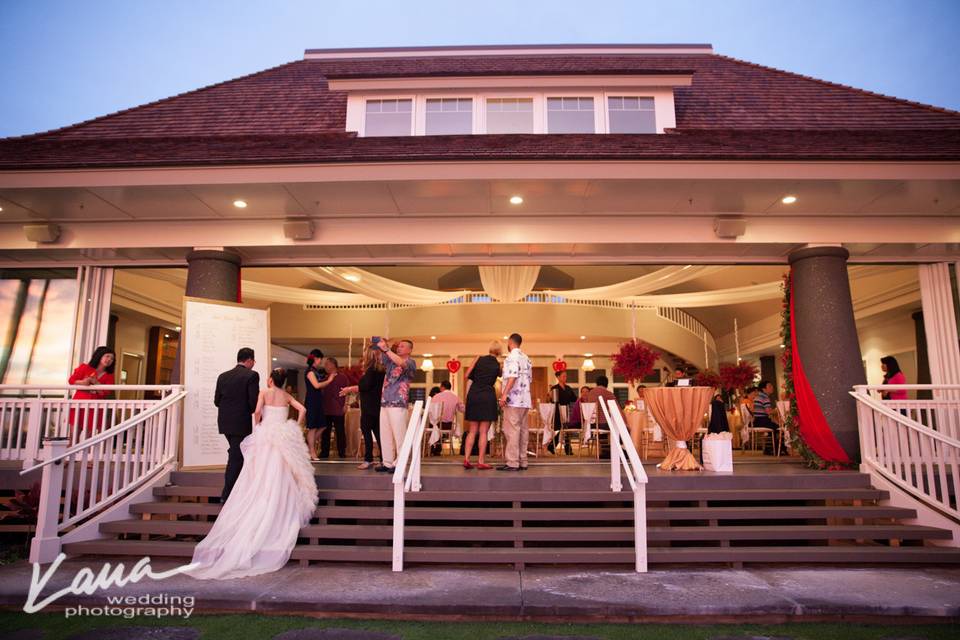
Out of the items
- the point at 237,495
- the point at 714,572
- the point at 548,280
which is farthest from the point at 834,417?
the point at 548,280

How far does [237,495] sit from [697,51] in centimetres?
1148

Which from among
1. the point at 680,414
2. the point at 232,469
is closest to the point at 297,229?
the point at 232,469

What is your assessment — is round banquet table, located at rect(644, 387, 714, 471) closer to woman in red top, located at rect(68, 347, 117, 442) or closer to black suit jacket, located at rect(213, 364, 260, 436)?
black suit jacket, located at rect(213, 364, 260, 436)

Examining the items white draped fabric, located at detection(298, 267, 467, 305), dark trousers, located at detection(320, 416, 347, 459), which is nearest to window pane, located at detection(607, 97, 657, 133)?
white draped fabric, located at detection(298, 267, 467, 305)

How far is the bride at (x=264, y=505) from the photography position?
4.69m

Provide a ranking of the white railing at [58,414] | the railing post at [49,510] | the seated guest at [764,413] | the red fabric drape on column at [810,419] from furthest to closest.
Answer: the seated guest at [764,413] → the red fabric drape on column at [810,419] → the white railing at [58,414] → the railing post at [49,510]

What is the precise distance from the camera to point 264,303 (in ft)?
51.5

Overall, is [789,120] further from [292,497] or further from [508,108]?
[292,497]

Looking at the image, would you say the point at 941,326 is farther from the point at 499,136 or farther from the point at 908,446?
the point at 499,136

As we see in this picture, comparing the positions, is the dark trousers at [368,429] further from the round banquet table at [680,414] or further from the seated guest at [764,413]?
the seated guest at [764,413]

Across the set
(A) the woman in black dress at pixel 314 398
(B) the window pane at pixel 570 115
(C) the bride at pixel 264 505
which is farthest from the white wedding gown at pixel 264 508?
(B) the window pane at pixel 570 115

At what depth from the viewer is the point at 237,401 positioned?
5.70 m

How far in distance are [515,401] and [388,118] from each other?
190 inches

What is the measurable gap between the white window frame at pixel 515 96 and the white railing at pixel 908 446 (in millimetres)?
4775
